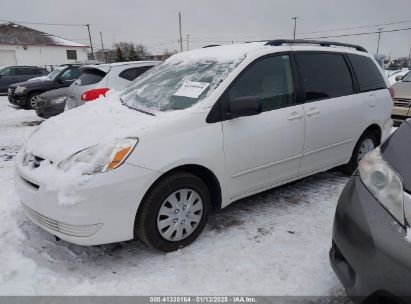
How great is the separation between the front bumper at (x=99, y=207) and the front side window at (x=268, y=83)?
1.19m

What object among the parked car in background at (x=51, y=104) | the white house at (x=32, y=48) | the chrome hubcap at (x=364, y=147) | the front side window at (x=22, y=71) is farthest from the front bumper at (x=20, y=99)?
the white house at (x=32, y=48)

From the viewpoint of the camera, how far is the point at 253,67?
11.2ft

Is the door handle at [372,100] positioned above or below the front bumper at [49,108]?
above

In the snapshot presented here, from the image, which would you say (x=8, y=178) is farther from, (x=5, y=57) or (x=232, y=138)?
(x=5, y=57)

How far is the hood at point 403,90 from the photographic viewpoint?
8019mm

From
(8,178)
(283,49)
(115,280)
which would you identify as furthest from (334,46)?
(8,178)

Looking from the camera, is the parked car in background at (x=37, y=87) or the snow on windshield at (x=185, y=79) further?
the parked car in background at (x=37, y=87)

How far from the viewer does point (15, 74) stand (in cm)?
1736

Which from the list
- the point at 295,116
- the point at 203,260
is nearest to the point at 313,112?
the point at 295,116

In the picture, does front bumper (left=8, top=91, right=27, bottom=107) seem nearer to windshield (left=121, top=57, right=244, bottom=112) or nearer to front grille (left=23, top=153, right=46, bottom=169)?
windshield (left=121, top=57, right=244, bottom=112)

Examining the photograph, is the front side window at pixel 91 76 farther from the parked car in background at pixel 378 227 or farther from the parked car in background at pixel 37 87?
the parked car in background at pixel 378 227

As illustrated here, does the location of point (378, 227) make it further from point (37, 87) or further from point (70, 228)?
point (37, 87)

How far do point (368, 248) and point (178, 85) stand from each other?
2.31 meters

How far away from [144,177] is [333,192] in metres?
2.60
